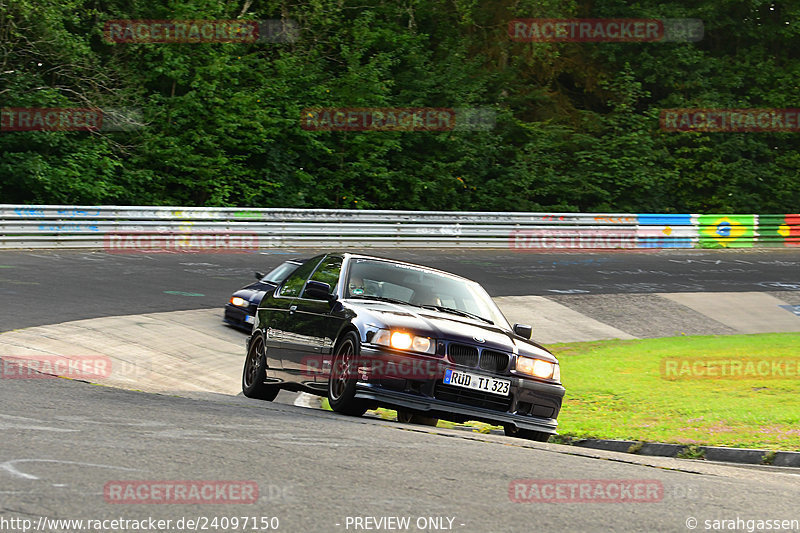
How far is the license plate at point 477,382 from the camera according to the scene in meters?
8.59

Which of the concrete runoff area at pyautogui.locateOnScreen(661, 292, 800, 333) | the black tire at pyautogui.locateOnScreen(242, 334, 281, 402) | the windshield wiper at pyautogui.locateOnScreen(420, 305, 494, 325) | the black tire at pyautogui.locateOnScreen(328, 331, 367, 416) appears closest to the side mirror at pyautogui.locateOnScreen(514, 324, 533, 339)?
the windshield wiper at pyautogui.locateOnScreen(420, 305, 494, 325)

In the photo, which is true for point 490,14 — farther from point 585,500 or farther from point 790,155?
point 585,500

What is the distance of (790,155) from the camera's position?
42656mm

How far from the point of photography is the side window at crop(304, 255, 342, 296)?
992 cm

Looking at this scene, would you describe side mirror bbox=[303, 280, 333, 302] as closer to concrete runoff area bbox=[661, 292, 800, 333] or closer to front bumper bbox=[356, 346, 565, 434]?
front bumper bbox=[356, 346, 565, 434]

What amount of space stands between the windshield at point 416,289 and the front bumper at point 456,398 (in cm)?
111

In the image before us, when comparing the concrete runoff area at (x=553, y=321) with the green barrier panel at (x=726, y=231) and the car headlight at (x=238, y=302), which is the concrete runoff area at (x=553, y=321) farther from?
the green barrier panel at (x=726, y=231)

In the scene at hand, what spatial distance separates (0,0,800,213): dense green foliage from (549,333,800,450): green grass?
1703 centimetres

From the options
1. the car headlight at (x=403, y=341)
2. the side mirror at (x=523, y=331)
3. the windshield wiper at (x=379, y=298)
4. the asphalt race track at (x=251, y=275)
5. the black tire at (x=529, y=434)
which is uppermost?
the windshield wiper at (x=379, y=298)

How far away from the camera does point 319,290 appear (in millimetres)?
9445

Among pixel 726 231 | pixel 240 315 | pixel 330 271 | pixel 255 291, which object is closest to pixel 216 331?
pixel 240 315

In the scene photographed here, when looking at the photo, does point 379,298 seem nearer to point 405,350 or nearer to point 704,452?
point 405,350

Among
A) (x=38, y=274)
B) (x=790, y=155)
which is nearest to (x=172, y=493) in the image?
(x=38, y=274)

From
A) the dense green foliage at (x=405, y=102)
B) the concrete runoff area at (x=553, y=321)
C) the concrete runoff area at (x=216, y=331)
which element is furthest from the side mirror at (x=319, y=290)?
the dense green foliage at (x=405, y=102)
